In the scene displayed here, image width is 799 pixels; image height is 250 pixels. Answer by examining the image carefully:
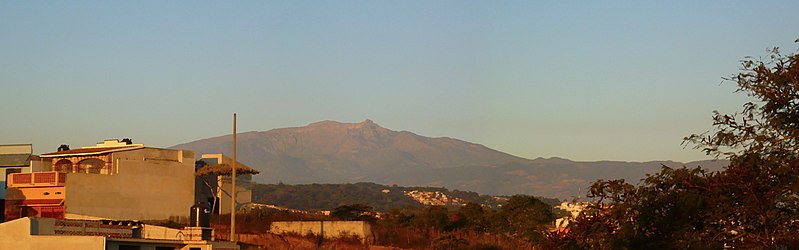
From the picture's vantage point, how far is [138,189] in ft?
218

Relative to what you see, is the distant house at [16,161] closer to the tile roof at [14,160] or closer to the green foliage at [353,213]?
the tile roof at [14,160]

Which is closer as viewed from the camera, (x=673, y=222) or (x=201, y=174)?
(x=673, y=222)

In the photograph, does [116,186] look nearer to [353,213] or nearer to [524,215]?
[353,213]

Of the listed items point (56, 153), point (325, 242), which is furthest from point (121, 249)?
point (56, 153)

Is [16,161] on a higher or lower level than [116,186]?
higher

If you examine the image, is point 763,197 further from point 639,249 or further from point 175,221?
point 175,221

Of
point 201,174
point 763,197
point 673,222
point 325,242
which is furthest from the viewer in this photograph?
point 201,174

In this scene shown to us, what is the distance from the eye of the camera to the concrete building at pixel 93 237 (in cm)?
4519

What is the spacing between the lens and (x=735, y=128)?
17922 mm

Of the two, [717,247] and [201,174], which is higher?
[201,174]

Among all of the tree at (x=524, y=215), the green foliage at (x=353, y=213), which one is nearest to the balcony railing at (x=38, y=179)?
the green foliage at (x=353, y=213)

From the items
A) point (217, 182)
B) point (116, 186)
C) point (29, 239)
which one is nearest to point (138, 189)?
point (116, 186)

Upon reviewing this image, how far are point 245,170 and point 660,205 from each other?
55302 mm

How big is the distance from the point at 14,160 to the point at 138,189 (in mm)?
15209
